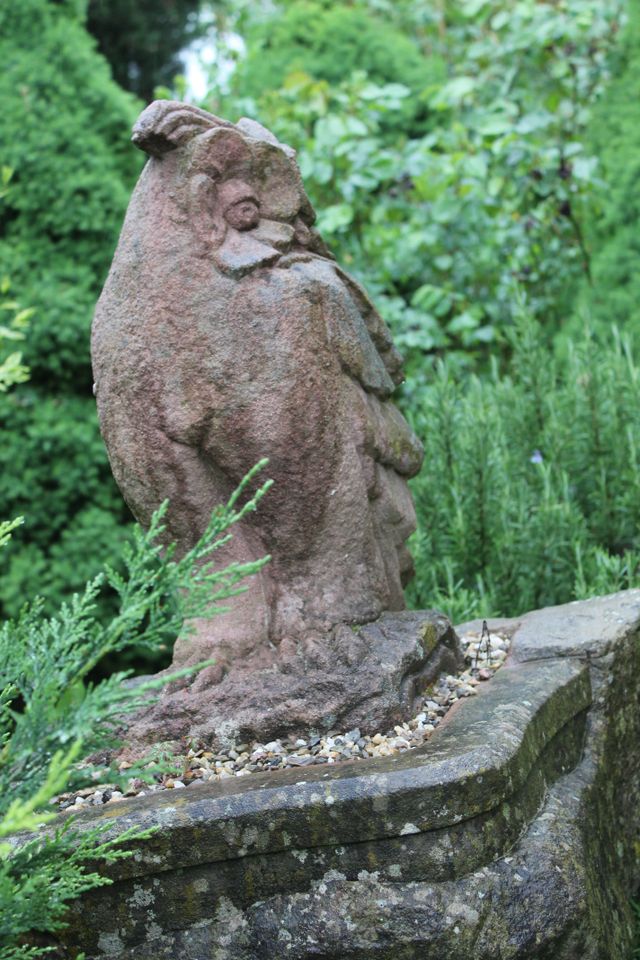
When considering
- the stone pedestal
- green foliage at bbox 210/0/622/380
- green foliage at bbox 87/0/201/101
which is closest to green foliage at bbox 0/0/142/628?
green foliage at bbox 210/0/622/380

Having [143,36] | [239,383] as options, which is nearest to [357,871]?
[239,383]

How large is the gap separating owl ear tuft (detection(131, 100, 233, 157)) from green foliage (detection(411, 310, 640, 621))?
7.40 feet

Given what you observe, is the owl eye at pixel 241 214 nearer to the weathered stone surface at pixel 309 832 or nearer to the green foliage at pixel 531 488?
the weathered stone surface at pixel 309 832

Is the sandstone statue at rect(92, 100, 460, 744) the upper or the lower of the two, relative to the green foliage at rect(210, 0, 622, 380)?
lower

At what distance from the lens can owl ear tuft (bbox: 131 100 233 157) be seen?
3020 mm

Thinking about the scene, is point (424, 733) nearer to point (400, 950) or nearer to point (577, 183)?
point (400, 950)

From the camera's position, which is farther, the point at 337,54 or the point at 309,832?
the point at 337,54

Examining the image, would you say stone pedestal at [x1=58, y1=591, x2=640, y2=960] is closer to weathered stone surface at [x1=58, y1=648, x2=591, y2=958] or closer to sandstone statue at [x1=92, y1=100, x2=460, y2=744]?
weathered stone surface at [x1=58, y1=648, x2=591, y2=958]

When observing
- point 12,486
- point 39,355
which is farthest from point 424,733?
point 39,355

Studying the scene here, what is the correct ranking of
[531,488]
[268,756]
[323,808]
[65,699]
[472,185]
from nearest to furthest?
[65,699]
[323,808]
[268,756]
[531,488]
[472,185]

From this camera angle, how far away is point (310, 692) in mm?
2869

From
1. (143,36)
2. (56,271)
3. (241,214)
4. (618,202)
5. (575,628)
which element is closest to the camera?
(241,214)

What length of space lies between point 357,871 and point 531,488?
3143 mm

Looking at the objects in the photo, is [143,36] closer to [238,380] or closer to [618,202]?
[618,202]
